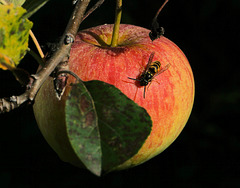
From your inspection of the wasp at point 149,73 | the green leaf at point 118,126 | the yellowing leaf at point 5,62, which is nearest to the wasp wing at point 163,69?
the wasp at point 149,73

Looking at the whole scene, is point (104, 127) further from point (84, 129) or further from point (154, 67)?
point (154, 67)

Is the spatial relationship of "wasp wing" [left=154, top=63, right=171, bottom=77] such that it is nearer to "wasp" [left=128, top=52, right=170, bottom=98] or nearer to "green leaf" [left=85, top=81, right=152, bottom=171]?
"wasp" [left=128, top=52, right=170, bottom=98]

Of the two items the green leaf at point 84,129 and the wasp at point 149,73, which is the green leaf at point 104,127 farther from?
the wasp at point 149,73

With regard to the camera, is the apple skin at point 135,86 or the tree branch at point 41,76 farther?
the apple skin at point 135,86

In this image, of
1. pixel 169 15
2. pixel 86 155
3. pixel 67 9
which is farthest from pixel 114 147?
pixel 169 15

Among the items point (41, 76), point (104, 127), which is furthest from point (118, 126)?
point (41, 76)

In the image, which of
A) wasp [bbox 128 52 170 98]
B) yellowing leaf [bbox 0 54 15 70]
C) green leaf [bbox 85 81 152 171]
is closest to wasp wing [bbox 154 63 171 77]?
wasp [bbox 128 52 170 98]

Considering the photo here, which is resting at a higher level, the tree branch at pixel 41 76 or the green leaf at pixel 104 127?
the tree branch at pixel 41 76
